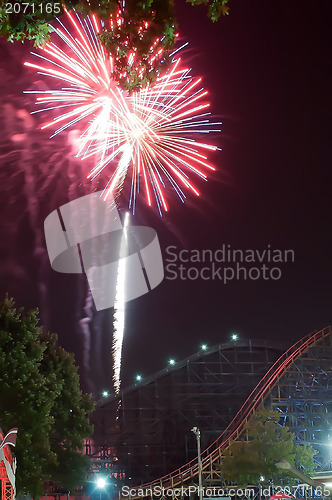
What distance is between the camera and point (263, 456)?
1604 inches

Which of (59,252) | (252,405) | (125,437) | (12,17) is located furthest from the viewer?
(125,437)

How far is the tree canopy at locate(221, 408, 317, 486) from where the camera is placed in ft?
131

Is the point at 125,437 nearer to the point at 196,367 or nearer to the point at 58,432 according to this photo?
the point at 196,367

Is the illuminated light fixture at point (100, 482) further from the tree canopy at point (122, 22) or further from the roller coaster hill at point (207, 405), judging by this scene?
the tree canopy at point (122, 22)

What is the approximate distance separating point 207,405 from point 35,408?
31.5m

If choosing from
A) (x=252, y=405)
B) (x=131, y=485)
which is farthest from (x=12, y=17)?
(x=131, y=485)

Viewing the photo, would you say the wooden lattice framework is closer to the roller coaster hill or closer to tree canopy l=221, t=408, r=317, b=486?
tree canopy l=221, t=408, r=317, b=486

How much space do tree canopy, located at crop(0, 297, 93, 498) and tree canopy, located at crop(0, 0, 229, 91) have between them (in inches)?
785

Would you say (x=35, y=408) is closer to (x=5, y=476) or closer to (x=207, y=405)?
(x=5, y=476)

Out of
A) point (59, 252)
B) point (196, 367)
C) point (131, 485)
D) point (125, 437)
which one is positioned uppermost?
point (59, 252)

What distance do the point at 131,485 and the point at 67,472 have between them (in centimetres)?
2486

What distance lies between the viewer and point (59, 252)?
136 ft

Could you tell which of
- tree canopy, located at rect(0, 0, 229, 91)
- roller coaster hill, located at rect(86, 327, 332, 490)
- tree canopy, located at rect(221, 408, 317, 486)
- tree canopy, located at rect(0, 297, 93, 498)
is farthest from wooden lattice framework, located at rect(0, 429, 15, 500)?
roller coaster hill, located at rect(86, 327, 332, 490)

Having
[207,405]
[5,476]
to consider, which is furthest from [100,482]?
[5,476]
